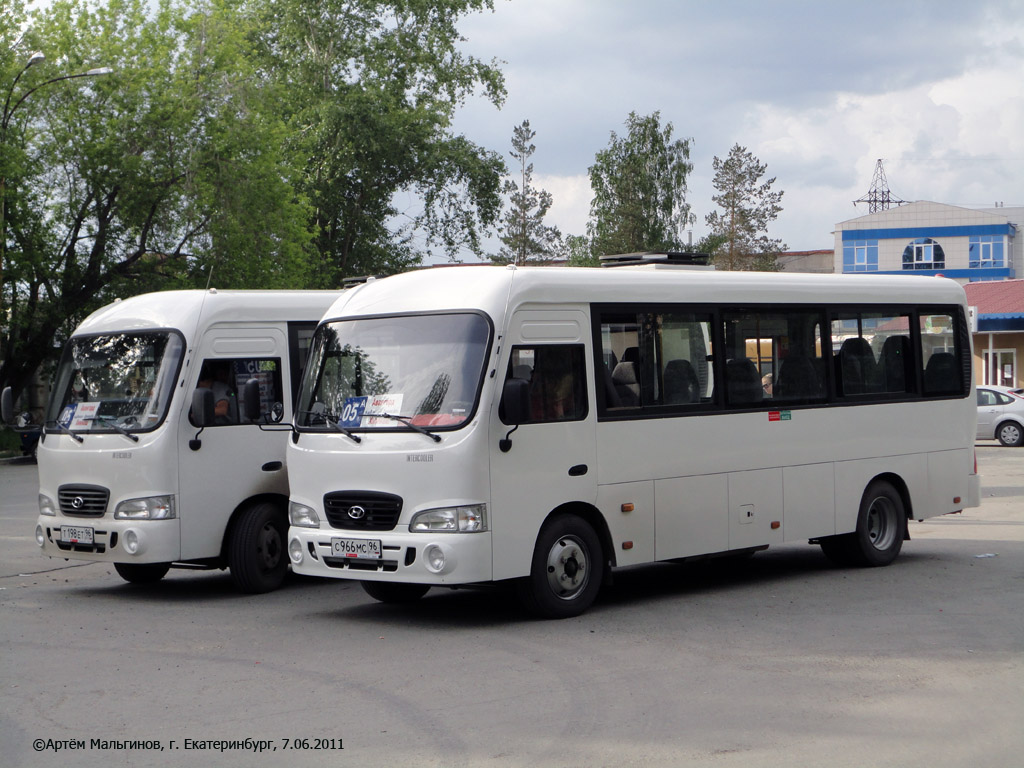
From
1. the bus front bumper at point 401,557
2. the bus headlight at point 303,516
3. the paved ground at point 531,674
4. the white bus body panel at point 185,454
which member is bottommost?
the paved ground at point 531,674

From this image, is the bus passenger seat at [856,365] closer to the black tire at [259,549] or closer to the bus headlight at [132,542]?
the black tire at [259,549]

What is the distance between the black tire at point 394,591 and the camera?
10.8 m

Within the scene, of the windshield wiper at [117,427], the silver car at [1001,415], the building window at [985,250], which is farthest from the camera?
the building window at [985,250]

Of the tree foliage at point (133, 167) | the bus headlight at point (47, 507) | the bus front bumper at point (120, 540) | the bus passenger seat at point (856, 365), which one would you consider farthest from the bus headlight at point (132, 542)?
the tree foliage at point (133, 167)

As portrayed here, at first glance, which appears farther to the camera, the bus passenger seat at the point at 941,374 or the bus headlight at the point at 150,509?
the bus passenger seat at the point at 941,374

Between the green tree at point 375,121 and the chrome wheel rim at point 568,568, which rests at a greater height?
the green tree at point 375,121

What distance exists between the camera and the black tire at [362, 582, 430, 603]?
10812 mm

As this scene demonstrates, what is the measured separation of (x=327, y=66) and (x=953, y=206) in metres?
62.2

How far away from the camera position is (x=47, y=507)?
38.5ft

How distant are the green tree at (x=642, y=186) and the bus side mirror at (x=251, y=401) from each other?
61.1m

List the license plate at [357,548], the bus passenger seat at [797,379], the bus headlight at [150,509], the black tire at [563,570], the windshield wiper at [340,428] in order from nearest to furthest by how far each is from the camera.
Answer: the license plate at [357,548], the black tire at [563,570], the windshield wiper at [340,428], the bus headlight at [150,509], the bus passenger seat at [797,379]

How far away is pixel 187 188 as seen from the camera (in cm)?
3941

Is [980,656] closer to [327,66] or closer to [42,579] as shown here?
[42,579]

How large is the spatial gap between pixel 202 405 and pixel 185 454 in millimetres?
567
